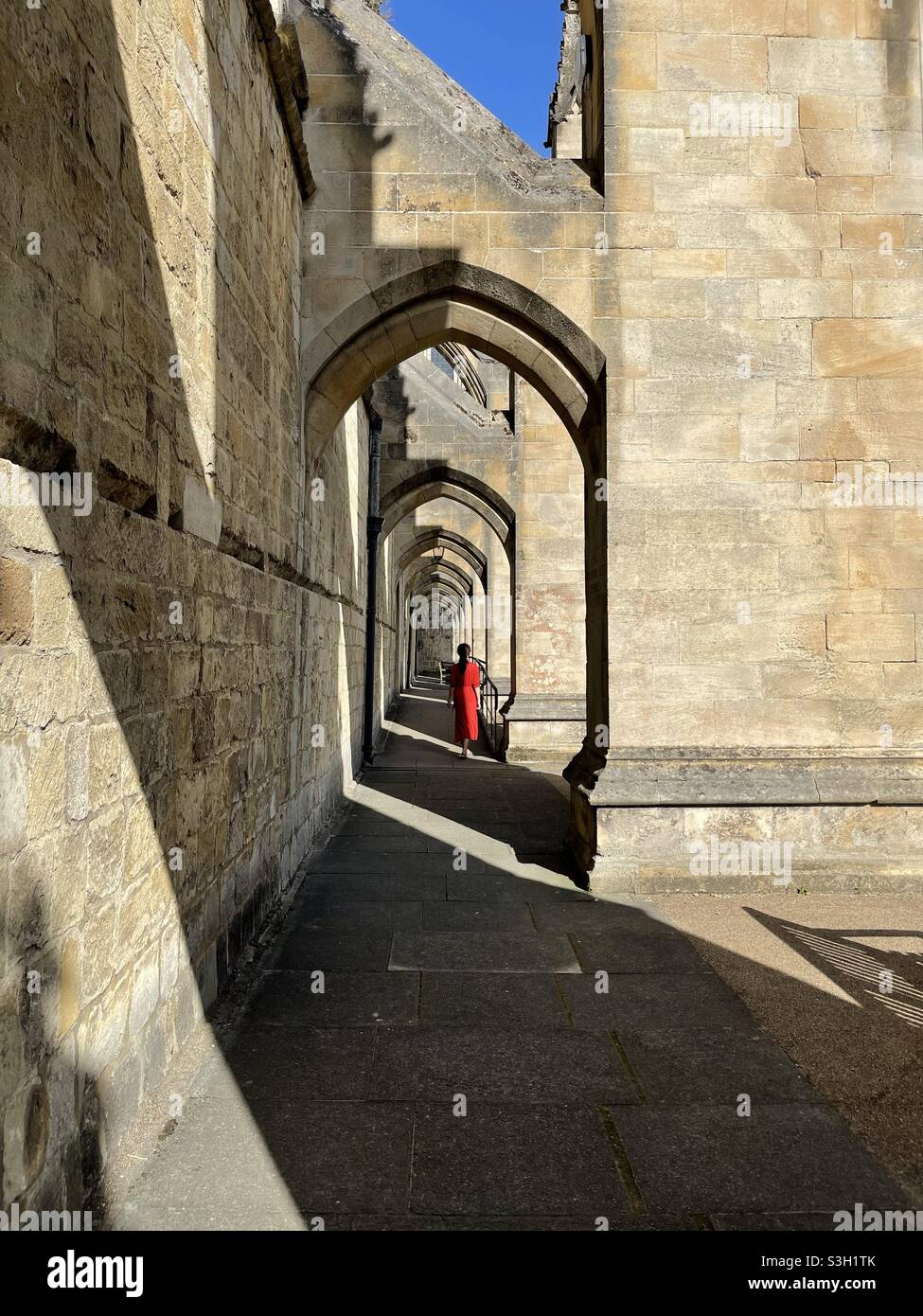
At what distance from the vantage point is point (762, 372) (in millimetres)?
5230

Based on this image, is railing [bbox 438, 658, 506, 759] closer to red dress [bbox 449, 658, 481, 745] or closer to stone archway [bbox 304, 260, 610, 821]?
red dress [bbox 449, 658, 481, 745]

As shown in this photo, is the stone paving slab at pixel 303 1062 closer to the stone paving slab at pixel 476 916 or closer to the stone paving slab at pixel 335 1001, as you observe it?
the stone paving slab at pixel 335 1001

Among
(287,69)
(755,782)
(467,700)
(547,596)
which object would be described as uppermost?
(287,69)

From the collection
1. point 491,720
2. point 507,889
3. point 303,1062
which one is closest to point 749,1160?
point 303,1062

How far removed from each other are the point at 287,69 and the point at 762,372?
3066mm

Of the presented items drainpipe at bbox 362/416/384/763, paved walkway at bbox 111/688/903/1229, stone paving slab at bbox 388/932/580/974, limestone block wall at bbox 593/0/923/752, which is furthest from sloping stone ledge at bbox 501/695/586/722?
stone paving slab at bbox 388/932/580/974

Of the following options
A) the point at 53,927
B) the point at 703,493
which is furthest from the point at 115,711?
the point at 703,493

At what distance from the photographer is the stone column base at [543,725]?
10938 millimetres

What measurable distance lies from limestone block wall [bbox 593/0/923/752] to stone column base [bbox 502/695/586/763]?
19.0 feet

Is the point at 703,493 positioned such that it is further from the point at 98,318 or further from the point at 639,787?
the point at 98,318

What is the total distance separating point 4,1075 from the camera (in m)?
1.60

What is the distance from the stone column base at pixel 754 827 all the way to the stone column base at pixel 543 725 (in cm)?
585

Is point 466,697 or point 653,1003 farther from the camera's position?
point 466,697

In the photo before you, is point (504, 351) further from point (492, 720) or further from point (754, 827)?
point (492, 720)
